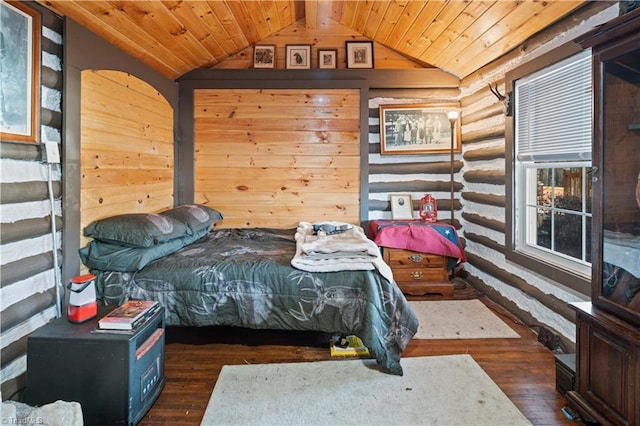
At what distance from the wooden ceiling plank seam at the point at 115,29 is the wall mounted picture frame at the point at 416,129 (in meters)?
2.39

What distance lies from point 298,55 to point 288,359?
3.30 metres

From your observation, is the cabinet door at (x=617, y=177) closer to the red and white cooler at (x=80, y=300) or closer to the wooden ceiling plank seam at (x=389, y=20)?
the wooden ceiling plank seam at (x=389, y=20)

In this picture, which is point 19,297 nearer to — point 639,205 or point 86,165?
point 86,165

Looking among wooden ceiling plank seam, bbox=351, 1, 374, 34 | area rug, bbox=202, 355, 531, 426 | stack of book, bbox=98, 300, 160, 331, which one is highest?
wooden ceiling plank seam, bbox=351, 1, 374, 34

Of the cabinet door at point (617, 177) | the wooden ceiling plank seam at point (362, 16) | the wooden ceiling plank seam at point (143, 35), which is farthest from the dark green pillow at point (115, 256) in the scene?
the wooden ceiling plank seam at point (362, 16)

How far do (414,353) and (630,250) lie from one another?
1392 mm

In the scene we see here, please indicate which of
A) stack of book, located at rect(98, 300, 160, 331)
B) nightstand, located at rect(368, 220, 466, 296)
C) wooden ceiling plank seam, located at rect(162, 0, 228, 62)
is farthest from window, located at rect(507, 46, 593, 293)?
wooden ceiling plank seam, located at rect(162, 0, 228, 62)

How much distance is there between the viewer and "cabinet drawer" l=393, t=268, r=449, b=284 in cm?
373

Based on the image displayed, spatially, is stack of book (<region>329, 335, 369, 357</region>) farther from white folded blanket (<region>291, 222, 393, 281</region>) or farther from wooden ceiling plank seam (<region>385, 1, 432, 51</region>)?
wooden ceiling plank seam (<region>385, 1, 432, 51</region>)

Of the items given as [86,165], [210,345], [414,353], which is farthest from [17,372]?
[414,353]

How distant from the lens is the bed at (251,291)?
2.29 meters

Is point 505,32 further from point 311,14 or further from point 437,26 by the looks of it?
point 311,14

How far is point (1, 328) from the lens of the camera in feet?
6.17

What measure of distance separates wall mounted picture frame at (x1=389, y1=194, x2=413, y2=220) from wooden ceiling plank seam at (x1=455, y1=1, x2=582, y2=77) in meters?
1.54
